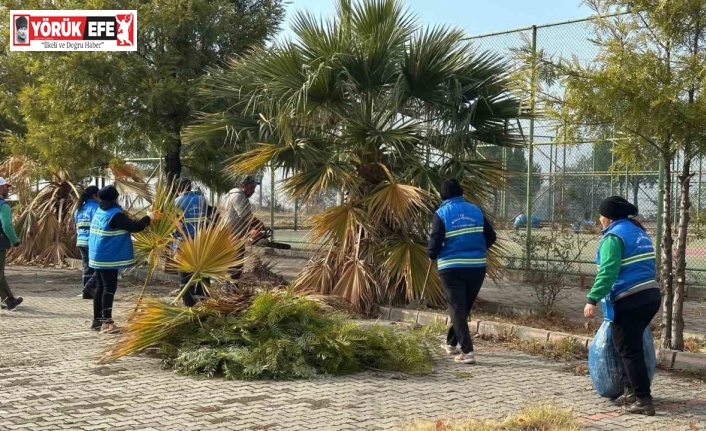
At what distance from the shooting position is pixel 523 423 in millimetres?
5699

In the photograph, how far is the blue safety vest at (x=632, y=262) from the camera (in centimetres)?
639

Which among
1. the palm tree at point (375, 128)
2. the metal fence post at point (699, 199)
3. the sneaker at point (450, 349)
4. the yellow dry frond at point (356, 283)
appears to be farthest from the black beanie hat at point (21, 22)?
the metal fence post at point (699, 199)

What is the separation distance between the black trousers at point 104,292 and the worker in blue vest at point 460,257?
12.4 ft

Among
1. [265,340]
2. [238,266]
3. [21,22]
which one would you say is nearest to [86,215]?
[238,266]

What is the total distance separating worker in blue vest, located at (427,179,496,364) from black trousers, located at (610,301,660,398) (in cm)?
187

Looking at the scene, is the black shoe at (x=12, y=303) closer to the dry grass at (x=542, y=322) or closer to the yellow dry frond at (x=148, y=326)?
the yellow dry frond at (x=148, y=326)

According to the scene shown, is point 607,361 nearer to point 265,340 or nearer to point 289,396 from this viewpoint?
point 289,396

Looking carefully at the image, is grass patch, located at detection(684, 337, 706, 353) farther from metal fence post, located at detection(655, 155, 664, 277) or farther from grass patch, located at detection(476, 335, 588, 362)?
metal fence post, located at detection(655, 155, 664, 277)

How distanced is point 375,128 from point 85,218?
4.39 m

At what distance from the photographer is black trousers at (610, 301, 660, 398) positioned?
6289 millimetres

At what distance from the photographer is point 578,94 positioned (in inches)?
303

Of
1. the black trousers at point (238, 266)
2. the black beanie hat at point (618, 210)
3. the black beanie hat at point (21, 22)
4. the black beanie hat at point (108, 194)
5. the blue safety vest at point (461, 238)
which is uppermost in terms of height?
the black beanie hat at point (21, 22)

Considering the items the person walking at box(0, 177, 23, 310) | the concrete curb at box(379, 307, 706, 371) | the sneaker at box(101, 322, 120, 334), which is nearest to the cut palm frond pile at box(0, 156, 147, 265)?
the person walking at box(0, 177, 23, 310)

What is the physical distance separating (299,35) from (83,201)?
3.90 metres
